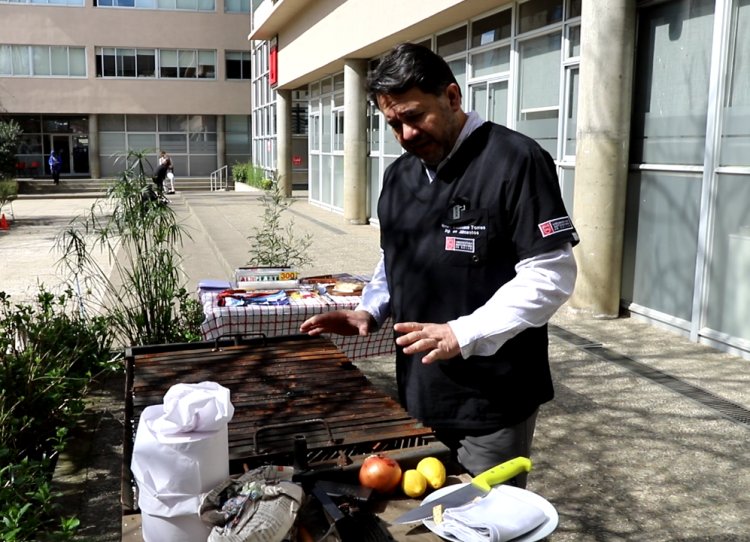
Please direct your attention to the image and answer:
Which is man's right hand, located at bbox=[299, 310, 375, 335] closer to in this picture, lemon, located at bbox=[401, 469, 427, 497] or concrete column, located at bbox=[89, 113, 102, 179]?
lemon, located at bbox=[401, 469, 427, 497]

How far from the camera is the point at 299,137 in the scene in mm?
31781

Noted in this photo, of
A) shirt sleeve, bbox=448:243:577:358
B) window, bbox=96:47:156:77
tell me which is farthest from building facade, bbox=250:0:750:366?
window, bbox=96:47:156:77

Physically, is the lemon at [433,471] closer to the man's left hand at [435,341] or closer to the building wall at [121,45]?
the man's left hand at [435,341]

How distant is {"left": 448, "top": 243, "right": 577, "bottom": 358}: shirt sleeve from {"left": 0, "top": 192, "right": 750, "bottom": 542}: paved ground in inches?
37.2

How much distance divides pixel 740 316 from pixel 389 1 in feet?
28.8

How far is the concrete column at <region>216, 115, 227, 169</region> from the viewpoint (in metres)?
40.4

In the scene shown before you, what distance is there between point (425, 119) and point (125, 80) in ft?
131

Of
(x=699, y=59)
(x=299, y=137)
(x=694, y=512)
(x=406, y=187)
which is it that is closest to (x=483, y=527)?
(x=406, y=187)

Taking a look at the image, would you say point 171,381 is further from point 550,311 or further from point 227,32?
point 227,32

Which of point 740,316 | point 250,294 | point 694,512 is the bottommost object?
point 694,512

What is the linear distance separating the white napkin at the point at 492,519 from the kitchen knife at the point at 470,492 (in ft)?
0.10

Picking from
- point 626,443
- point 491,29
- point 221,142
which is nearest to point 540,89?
point 491,29

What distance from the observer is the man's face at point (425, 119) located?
215 centimetres

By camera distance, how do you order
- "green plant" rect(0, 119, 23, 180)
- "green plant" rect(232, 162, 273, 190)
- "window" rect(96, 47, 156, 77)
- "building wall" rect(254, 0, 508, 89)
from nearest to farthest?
1. "building wall" rect(254, 0, 508, 89)
2. "green plant" rect(0, 119, 23, 180)
3. "green plant" rect(232, 162, 273, 190)
4. "window" rect(96, 47, 156, 77)
